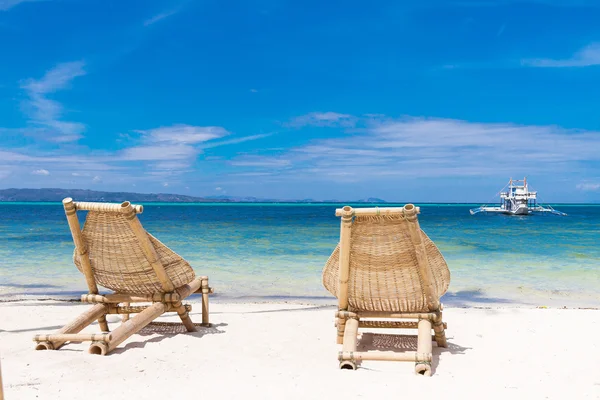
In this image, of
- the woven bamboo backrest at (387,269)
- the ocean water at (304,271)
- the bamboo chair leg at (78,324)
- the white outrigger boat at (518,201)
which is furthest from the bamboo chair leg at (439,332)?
the white outrigger boat at (518,201)

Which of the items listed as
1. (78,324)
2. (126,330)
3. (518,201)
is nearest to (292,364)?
(126,330)

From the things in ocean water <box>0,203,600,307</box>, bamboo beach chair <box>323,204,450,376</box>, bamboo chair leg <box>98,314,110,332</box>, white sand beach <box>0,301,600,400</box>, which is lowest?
ocean water <box>0,203,600,307</box>

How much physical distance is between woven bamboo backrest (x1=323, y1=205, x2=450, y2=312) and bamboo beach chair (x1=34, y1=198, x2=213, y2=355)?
4.48 ft

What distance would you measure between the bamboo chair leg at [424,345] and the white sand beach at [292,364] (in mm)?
68

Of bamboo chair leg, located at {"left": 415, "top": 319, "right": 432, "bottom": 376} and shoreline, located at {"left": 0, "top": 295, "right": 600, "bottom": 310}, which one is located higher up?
bamboo chair leg, located at {"left": 415, "top": 319, "right": 432, "bottom": 376}

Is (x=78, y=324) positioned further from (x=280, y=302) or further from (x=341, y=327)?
(x=280, y=302)

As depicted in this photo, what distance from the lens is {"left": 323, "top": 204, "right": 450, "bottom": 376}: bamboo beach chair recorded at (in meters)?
3.45

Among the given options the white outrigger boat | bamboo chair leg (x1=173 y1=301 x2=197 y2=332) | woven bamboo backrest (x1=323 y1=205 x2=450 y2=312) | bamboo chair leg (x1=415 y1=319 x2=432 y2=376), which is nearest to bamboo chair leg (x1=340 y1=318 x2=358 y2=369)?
woven bamboo backrest (x1=323 y1=205 x2=450 y2=312)

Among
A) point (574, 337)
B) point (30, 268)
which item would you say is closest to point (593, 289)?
point (574, 337)

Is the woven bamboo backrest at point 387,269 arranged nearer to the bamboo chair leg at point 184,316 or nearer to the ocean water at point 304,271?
the bamboo chair leg at point 184,316

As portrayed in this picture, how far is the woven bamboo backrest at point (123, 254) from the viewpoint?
3.77 m

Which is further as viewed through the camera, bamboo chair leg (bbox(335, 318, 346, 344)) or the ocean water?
the ocean water

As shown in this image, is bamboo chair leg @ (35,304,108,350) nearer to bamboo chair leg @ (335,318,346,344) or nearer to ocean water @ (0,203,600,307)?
bamboo chair leg @ (335,318,346,344)

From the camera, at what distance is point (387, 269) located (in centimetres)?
363
